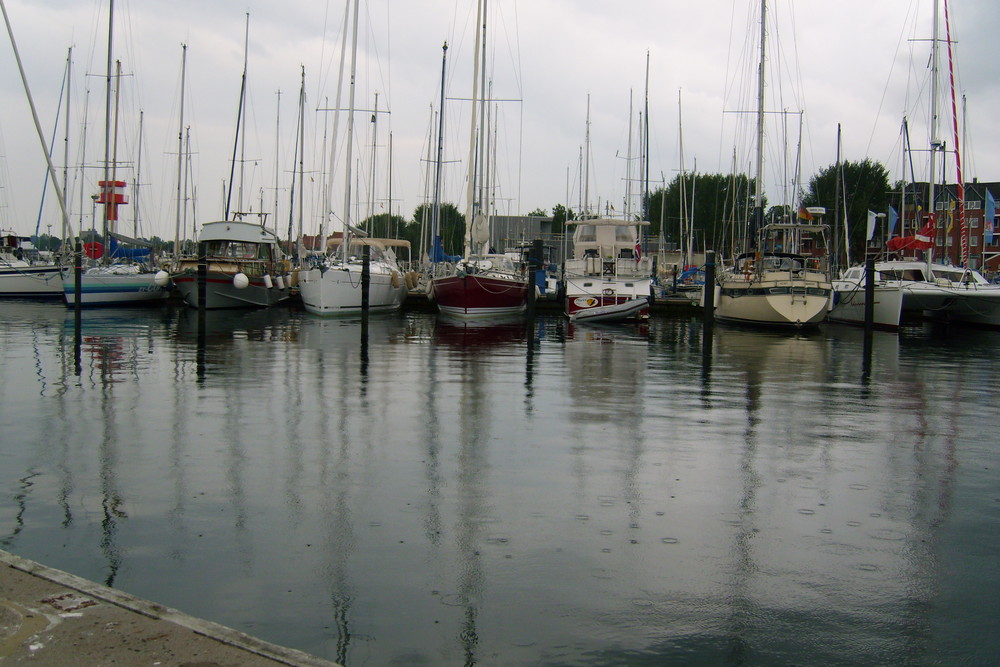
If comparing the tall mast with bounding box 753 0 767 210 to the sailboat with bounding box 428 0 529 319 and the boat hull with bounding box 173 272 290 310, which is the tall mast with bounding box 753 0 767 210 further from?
the boat hull with bounding box 173 272 290 310

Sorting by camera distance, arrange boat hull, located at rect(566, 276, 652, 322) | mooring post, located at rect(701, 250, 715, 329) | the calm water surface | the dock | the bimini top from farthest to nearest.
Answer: the bimini top, boat hull, located at rect(566, 276, 652, 322), mooring post, located at rect(701, 250, 715, 329), the calm water surface, the dock

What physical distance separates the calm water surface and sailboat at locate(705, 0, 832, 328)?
51.5 ft

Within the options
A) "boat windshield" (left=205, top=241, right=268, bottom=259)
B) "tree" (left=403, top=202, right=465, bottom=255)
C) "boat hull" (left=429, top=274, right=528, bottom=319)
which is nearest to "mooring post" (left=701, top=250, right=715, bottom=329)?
"boat hull" (left=429, top=274, right=528, bottom=319)

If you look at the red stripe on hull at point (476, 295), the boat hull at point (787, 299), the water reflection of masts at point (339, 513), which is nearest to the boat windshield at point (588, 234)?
the red stripe on hull at point (476, 295)

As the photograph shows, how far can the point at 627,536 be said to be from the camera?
6.71 metres

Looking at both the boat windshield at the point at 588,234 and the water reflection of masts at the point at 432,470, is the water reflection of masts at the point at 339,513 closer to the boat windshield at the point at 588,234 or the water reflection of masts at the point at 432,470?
the water reflection of masts at the point at 432,470

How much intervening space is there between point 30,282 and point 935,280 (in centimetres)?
4187

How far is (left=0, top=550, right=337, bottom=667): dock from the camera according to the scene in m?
3.90

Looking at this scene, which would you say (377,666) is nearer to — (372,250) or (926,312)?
(372,250)

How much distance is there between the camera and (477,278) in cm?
3316

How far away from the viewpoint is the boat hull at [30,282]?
151ft

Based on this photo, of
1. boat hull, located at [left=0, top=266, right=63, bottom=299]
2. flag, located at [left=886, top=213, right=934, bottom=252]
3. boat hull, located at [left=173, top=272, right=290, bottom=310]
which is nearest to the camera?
flag, located at [left=886, top=213, right=934, bottom=252]

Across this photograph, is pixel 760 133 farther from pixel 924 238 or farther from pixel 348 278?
pixel 348 278

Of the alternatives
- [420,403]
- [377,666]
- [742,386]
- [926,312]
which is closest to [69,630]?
[377,666]
